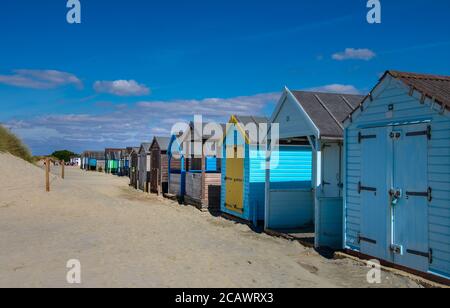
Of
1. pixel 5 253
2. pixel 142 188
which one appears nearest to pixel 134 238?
pixel 5 253

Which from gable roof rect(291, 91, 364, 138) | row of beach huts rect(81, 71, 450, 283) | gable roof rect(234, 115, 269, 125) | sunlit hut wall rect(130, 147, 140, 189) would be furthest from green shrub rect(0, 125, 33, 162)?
gable roof rect(291, 91, 364, 138)

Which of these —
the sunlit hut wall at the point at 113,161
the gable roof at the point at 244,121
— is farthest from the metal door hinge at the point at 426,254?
the sunlit hut wall at the point at 113,161

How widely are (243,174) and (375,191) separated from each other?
674cm

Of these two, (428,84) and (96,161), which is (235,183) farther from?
(96,161)

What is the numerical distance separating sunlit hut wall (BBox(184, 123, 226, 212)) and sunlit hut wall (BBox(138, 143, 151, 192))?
6887mm

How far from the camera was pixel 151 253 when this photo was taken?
8.58 metres

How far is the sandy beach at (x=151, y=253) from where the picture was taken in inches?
265

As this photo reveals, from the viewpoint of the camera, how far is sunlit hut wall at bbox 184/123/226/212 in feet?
58.3

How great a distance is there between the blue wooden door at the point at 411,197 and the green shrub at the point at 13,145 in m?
28.3

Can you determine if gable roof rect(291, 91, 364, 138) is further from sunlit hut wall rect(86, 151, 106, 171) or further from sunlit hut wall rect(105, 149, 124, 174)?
sunlit hut wall rect(86, 151, 106, 171)

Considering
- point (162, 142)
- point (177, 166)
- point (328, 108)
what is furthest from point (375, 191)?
point (162, 142)

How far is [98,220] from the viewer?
44.2 feet

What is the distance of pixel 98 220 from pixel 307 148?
6759 mm

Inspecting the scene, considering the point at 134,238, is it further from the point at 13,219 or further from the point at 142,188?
the point at 142,188
